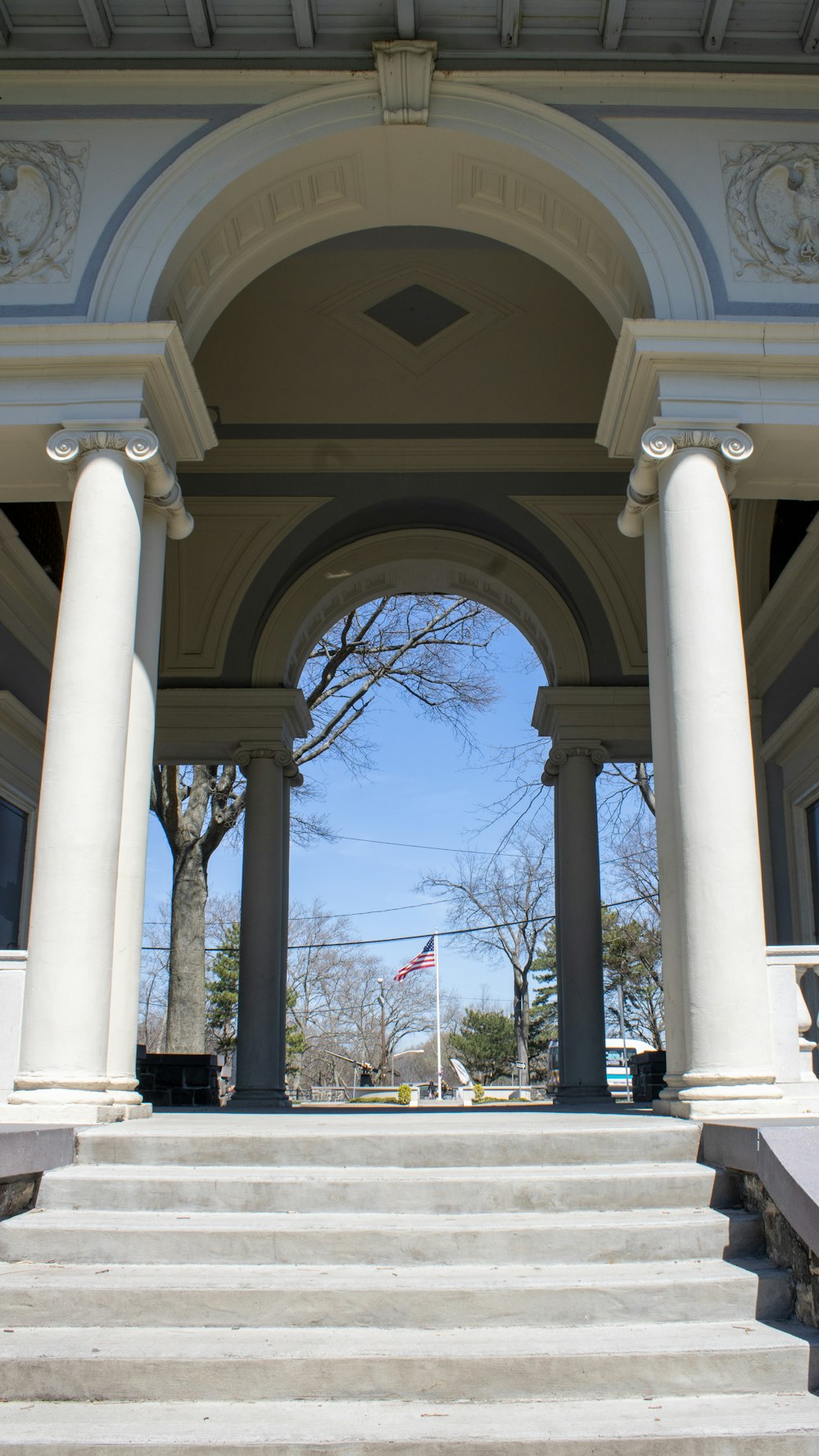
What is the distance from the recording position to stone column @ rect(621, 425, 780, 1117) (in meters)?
6.33

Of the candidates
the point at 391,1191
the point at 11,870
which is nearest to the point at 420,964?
the point at 11,870

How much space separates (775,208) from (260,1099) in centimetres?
970

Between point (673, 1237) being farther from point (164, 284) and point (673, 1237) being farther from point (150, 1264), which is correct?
point (164, 284)

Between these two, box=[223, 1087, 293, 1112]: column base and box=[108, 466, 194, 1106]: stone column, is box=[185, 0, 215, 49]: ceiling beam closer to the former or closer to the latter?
box=[108, 466, 194, 1106]: stone column

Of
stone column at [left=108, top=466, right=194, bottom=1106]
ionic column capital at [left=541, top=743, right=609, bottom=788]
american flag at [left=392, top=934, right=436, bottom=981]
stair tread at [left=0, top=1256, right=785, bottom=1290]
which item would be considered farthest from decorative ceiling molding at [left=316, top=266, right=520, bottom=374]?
american flag at [left=392, top=934, right=436, bottom=981]

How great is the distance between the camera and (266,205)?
28.1ft

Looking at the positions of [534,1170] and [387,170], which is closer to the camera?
[534,1170]

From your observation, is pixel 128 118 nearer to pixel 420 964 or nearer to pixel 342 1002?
pixel 420 964

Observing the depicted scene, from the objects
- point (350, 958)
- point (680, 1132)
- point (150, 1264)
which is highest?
point (350, 958)

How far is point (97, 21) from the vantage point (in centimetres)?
802

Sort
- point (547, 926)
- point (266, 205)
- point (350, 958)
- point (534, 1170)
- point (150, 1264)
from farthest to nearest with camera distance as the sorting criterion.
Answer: point (350, 958), point (547, 926), point (266, 205), point (534, 1170), point (150, 1264)

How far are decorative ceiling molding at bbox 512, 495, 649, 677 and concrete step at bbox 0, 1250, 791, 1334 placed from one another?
33.4ft

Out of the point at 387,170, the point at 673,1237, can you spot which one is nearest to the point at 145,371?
the point at 387,170

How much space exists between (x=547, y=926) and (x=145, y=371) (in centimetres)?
3868
